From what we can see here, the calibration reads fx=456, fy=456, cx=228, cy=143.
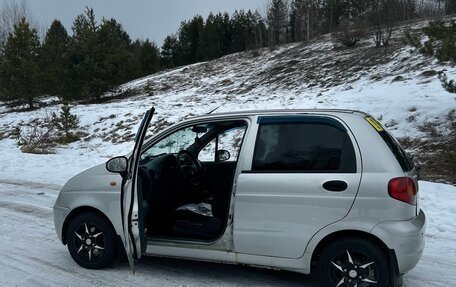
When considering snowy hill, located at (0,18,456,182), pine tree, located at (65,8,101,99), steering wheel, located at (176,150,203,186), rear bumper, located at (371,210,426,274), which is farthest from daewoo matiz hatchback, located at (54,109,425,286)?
pine tree, located at (65,8,101,99)

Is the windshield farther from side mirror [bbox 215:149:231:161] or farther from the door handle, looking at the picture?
the door handle

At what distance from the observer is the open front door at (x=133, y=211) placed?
4.06m

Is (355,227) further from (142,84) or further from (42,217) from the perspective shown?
(142,84)

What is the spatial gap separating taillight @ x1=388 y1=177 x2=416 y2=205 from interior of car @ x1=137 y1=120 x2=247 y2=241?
1.42 metres

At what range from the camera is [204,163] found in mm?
5695

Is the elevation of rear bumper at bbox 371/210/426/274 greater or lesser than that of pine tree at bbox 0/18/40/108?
lesser

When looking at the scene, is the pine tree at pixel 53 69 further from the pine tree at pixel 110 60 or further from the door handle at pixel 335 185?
the door handle at pixel 335 185

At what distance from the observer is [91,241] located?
477cm

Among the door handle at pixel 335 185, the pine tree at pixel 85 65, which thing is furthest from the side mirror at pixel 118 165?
the pine tree at pixel 85 65

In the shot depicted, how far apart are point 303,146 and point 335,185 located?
47 cm

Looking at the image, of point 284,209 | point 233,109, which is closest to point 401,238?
point 284,209

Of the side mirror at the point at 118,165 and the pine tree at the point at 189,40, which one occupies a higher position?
the pine tree at the point at 189,40

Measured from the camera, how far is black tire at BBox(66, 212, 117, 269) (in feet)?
15.4

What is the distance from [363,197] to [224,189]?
4.91 ft
